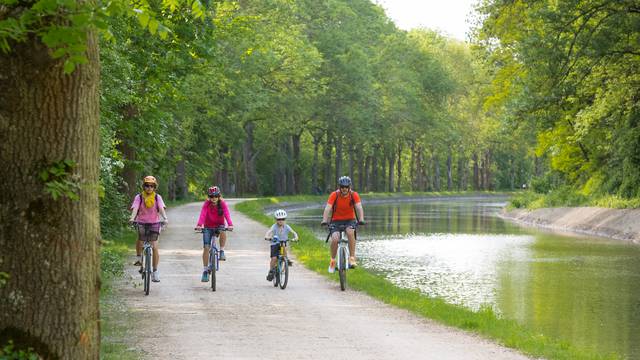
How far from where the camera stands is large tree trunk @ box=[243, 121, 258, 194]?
69188 mm

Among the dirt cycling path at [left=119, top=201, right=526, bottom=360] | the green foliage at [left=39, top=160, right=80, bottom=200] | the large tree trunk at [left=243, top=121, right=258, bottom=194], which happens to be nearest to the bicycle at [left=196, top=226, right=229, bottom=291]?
the dirt cycling path at [left=119, top=201, right=526, bottom=360]

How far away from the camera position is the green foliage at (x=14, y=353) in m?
6.66

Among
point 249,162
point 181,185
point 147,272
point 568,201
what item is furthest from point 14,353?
point 249,162

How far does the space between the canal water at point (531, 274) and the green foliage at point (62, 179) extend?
8534 millimetres

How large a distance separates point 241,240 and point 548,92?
37.7ft

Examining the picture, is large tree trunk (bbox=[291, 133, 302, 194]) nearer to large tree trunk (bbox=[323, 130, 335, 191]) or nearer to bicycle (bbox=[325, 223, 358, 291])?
large tree trunk (bbox=[323, 130, 335, 191])

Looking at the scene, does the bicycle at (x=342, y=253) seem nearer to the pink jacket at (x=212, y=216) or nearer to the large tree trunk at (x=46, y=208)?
the pink jacket at (x=212, y=216)

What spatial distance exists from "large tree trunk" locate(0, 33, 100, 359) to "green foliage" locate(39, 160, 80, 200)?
0.10 ft

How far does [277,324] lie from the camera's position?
1299 centimetres

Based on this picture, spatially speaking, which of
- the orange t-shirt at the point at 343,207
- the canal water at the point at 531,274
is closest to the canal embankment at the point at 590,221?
the canal water at the point at 531,274

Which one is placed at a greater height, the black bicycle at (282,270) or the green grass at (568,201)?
the green grass at (568,201)

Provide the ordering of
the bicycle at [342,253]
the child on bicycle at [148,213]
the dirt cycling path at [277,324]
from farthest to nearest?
the bicycle at [342,253], the child on bicycle at [148,213], the dirt cycling path at [277,324]

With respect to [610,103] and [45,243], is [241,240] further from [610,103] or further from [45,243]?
[45,243]

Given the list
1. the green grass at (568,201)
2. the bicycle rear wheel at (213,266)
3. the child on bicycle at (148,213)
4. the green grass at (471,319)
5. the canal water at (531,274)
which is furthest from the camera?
the green grass at (568,201)
